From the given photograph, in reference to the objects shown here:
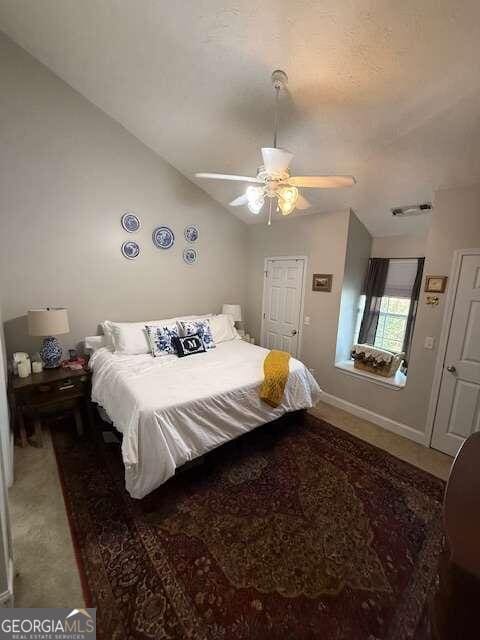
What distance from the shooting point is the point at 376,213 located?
3.04 meters

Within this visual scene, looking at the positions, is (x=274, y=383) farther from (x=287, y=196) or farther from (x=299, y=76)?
(x=299, y=76)

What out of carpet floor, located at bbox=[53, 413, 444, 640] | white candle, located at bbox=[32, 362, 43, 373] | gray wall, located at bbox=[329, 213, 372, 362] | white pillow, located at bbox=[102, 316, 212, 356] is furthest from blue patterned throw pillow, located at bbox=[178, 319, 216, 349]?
gray wall, located at bbox=[329, 213, 372, 362]

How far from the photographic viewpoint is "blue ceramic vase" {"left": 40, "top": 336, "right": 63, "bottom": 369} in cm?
263

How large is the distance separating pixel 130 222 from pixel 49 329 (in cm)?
154

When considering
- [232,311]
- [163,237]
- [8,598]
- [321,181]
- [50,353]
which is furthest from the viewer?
[232,311]

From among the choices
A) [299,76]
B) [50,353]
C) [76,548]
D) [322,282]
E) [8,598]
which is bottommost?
[76,548]

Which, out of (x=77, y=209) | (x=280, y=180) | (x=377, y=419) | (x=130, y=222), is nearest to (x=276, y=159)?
(x=280, y=180)

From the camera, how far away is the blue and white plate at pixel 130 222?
10.4 ft

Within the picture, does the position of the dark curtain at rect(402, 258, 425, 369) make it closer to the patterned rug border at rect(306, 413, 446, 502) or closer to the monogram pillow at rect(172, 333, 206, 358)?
the patterned rug border at rect(306, 413, 446, 502)

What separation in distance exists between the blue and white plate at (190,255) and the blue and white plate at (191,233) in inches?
5.4

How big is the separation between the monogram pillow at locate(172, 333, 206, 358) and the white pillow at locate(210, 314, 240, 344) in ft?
1.39

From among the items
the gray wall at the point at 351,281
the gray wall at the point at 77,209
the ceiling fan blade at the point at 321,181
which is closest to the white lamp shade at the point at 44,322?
the gray wall at the point at 77,209

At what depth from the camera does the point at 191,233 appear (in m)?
3.75

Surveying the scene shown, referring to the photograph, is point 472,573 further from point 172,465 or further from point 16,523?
point 16,523
